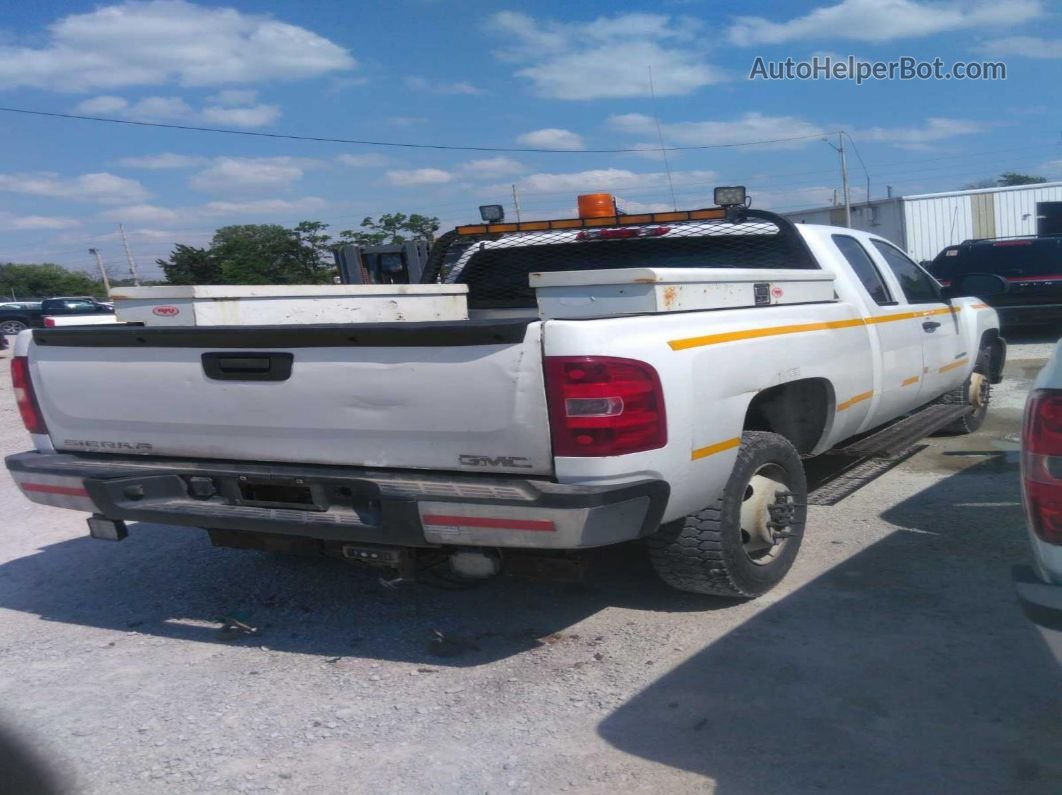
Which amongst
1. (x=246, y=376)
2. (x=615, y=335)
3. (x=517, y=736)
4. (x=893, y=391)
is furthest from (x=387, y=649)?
(x=893, y=391)

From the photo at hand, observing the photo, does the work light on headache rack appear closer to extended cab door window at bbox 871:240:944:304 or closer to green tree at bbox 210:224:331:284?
extended cab door window at bbox 871:240:944:304

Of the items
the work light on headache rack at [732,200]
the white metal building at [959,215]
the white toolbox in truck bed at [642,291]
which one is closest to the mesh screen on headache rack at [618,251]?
the work light on headache rack at [732,200]

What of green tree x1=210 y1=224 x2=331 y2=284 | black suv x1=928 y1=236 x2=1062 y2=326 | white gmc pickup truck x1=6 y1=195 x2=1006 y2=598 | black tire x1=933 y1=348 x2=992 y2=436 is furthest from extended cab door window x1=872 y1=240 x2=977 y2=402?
green tree x1=210 y1=224 x2=331 y2=284

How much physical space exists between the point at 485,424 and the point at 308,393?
73cm

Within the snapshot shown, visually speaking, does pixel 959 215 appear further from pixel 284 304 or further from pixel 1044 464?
pixel 1044 464

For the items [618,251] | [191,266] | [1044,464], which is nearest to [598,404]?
[1044,464]

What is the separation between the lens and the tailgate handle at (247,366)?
3529 millimetres

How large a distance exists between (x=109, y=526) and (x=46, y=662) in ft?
2.02

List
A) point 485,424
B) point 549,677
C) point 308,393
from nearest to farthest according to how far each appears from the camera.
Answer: point 485,424 < point 308,393 < point 549,677

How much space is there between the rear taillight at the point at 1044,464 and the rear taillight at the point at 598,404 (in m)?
1.23

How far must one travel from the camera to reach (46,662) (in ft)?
13.1

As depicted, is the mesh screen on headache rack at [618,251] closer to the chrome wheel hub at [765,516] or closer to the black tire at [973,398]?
the chrome wheel hub at [765,516]

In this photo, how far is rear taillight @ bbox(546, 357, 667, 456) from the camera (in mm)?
3113

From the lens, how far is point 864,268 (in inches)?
220
